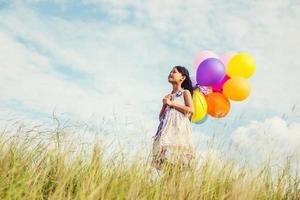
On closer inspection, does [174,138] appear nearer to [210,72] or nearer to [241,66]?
[210,72]

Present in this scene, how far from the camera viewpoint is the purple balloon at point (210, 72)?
18.2 ft

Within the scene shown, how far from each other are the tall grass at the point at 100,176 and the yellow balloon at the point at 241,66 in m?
→ 1.93

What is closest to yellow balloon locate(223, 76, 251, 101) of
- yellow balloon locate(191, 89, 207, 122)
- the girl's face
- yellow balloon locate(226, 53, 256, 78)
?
yellow balloon locate(226, 53, 256, 78)

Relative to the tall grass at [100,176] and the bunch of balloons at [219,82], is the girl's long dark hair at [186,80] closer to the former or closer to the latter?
the bunch of balloons at [219,82]

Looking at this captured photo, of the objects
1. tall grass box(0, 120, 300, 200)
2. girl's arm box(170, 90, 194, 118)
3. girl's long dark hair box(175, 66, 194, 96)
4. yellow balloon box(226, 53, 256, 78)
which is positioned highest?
yellow balloon box(226, 53, 256, 78)

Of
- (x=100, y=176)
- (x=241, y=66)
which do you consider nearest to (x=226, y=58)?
(x=241, y=66)

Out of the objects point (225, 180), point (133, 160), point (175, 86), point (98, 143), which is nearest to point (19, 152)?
point (98, 143)

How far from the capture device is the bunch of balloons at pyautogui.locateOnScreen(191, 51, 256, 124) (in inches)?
216

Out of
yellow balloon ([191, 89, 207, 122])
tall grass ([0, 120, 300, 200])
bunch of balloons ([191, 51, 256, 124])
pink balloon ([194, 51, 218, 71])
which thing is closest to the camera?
tall grass ([0, 120, 300, 200])

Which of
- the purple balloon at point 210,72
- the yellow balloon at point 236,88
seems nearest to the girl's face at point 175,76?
the purple balloon at point 210,72

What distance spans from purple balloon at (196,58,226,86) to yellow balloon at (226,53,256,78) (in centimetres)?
14

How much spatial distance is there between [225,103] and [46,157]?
2.71 metres

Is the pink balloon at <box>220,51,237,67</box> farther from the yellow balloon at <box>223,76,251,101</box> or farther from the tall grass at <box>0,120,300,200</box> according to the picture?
the tall grass at <box>0,120,300,200</box>

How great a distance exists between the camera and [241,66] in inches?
224
